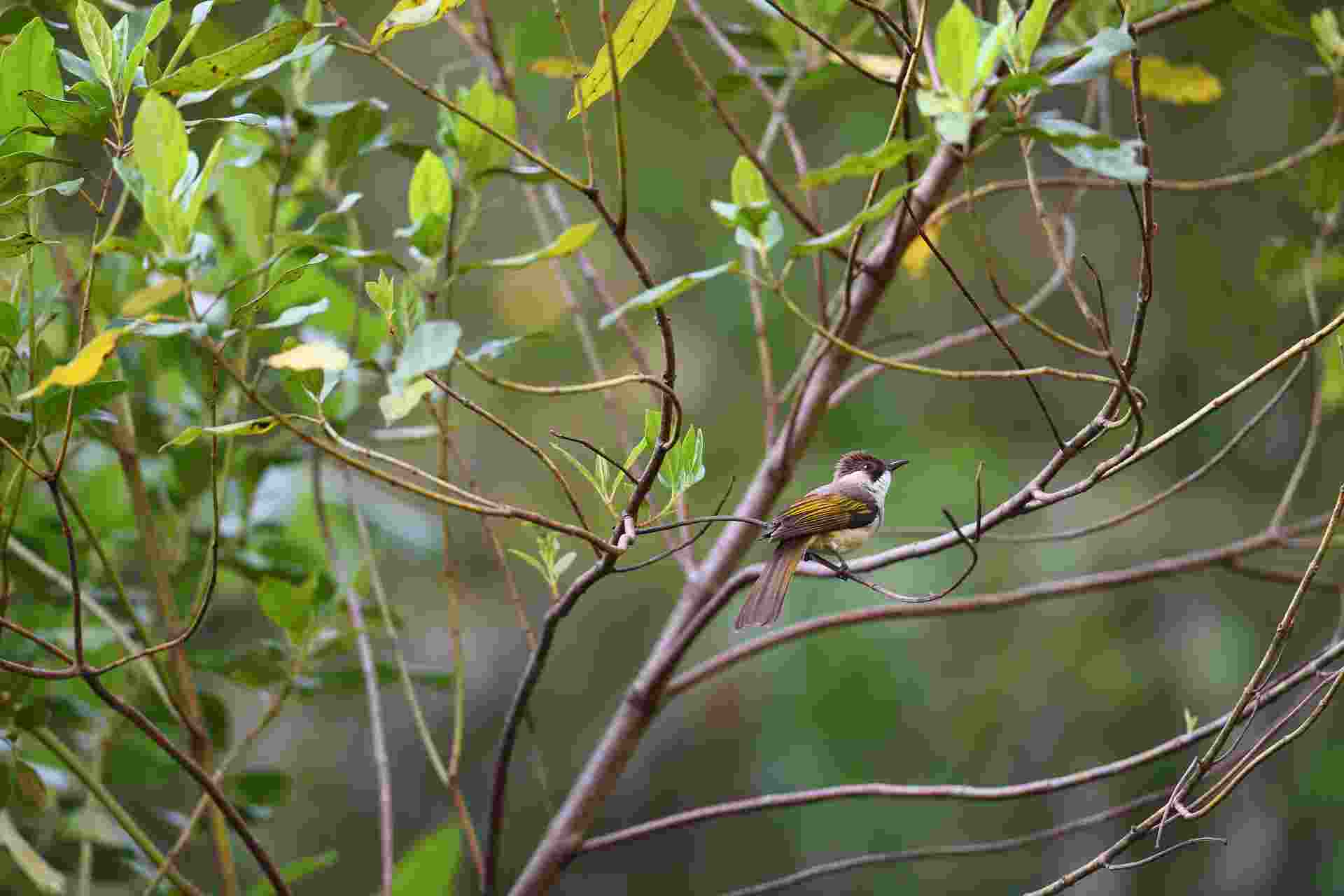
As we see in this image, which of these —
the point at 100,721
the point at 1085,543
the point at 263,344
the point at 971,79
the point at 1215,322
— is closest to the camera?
the point at 971,79

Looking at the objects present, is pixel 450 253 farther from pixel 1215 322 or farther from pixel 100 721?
pixel 1215 322

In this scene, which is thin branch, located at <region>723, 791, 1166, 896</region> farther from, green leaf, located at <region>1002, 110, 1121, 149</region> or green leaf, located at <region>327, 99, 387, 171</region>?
green leaf, located at <region>327, 99, 387, 171</region>

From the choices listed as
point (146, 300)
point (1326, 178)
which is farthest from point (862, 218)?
point (1326, 178)

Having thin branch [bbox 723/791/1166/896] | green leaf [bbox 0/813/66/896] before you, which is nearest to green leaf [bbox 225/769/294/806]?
green leaf [bbox 0/813/66/896]

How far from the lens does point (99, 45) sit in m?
0.84

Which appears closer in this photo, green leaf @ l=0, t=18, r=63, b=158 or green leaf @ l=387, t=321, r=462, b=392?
green leaf @ l=387, t=321, r=462, b=392

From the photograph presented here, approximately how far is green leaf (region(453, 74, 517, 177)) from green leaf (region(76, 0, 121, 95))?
0.29 metres

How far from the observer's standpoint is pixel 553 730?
276 cm

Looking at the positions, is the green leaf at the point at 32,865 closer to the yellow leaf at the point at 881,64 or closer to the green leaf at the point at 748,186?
the green leaf at the point at 748,186

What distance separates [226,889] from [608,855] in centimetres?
180

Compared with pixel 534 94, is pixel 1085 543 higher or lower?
lower

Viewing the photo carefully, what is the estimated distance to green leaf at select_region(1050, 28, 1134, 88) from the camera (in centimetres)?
64

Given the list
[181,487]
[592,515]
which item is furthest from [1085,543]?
[181,487]

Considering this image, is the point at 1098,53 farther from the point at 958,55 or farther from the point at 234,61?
the point at 234,61
